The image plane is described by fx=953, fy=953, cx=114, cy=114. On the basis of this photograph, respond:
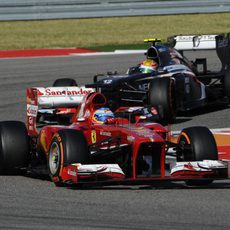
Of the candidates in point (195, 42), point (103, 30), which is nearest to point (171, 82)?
point (195, 42)

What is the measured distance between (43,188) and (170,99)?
5700mm

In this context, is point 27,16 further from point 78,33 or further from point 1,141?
point 1,141

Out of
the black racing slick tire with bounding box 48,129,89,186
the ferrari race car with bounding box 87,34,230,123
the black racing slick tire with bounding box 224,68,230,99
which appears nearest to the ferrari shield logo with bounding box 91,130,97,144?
the black racing slick tire with bounding box 48,129,89,186

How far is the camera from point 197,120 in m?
16.5

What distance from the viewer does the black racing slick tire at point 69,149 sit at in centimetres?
998

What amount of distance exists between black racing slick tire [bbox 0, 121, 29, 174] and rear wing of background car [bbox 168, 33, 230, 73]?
7973 millimetres

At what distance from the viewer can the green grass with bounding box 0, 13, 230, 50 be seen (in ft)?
94.9

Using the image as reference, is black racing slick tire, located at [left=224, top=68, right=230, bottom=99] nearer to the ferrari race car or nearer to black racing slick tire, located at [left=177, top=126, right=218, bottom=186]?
the ferrari race car

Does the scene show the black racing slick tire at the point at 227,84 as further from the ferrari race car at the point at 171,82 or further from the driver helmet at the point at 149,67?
the driver helmet at the point at 149,67

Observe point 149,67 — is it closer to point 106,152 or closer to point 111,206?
point 106,152

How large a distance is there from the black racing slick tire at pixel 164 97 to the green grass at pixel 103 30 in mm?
12225

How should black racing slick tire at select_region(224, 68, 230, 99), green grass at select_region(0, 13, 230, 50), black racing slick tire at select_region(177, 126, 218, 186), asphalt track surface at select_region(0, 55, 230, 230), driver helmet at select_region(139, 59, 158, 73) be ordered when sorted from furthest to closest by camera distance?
green grass at select_region(0, 13, 230, 50)
black racing slick tire at select_region(224, 68, 230, 99)
driver helmet at select_region(139, 59, 158, 73)
black racing slick tire at select_region(177, 126, 218, 186)
asphalt track surface at select_region(0, 55, 230, 230)

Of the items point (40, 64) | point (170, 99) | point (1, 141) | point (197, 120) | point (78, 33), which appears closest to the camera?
point (1, 141)

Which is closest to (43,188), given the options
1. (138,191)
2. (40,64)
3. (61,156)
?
(61,156)
